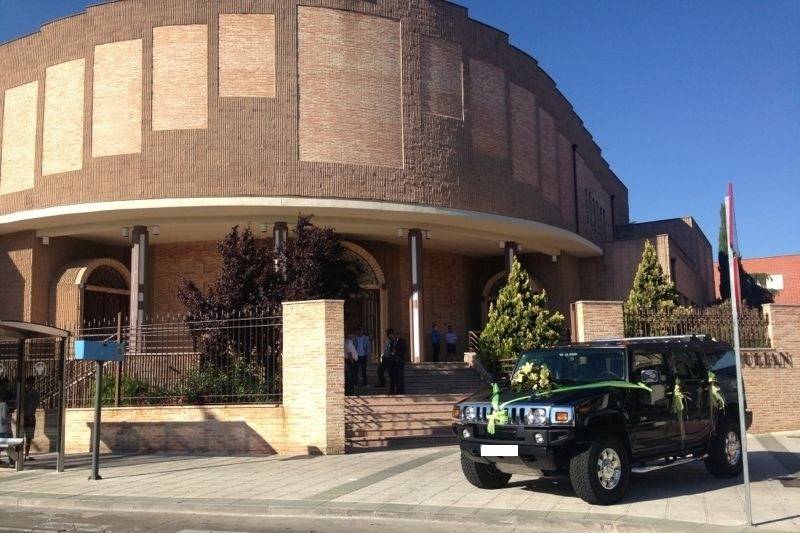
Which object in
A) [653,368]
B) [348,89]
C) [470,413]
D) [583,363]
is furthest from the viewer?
[348,89]

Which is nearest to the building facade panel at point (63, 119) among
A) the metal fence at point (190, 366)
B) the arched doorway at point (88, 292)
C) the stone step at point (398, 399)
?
the arched doorway at point (88, 292)

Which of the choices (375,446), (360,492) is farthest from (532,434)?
(375,446)

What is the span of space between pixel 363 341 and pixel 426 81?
8.72 meters

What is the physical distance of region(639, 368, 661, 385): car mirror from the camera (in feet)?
30.2

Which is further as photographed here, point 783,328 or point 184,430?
point 783,328

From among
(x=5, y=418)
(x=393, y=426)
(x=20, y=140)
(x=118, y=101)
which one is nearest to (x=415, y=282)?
(x=393, y=426)

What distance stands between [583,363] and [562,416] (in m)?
1.49

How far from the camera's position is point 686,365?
1002 centimetres

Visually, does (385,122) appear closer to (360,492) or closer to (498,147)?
(498,147)

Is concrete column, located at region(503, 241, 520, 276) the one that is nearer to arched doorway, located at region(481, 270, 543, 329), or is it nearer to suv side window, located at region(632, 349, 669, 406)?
arched doorway, located at region(481, 270, 543, 329)

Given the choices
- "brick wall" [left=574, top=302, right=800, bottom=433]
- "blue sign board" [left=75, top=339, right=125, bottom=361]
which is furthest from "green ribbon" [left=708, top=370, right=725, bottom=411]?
"blue sign board" [left=75, top=339, right=125, bottom=361]

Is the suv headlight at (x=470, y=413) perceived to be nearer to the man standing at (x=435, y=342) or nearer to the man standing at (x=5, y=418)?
the man standing at (x=5, y=418)

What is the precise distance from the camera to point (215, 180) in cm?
2144

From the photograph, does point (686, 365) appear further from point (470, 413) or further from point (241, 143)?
point (241, 143)
